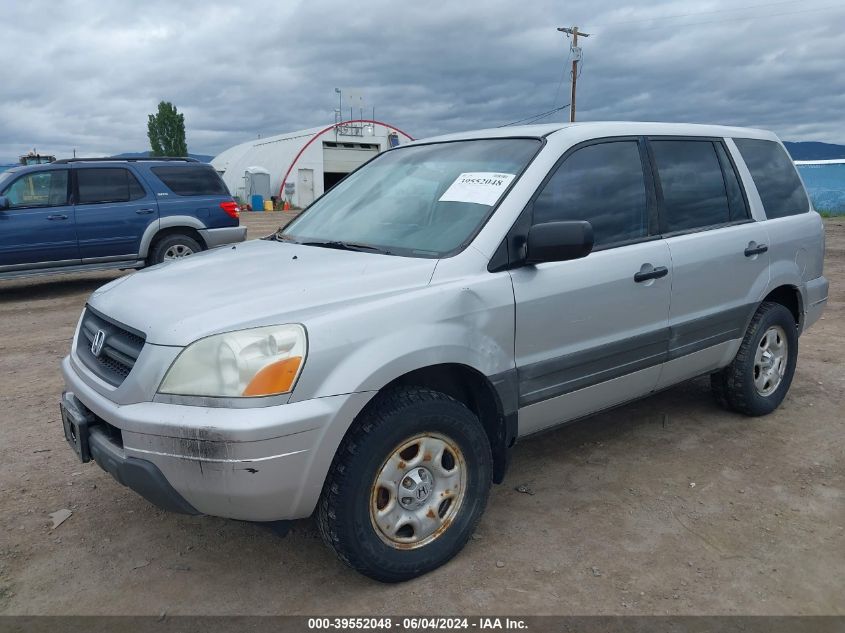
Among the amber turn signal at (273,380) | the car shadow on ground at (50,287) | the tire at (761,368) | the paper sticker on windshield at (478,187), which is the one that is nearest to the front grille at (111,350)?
the amber turn signal at (273,380)

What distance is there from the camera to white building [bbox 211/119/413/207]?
121 feet

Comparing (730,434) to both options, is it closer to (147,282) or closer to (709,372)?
(709,372)

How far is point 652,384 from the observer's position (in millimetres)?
3705

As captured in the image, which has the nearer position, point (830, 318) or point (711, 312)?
point (711, 312)

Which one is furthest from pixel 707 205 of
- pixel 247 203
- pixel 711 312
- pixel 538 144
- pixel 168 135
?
pixel 168 135

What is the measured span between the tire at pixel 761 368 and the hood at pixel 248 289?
247 centimetres

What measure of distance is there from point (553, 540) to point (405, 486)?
816mm

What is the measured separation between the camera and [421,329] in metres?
2.61

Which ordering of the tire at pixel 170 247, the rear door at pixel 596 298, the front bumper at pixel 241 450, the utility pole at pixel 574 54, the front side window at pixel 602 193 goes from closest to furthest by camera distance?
1. the front bumper at pixel 241 450
2. the rear door at pixel 596 298
3. the front side window at pixel 602 193
4. the tire at pixel 170 247
5. the utility pole at pixel 574 54

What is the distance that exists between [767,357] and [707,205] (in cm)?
117

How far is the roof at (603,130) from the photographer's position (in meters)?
3.44

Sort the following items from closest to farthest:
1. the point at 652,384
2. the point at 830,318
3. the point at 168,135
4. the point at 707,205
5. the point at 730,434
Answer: the point at 652,384, the point at 707,205, the point at 730,434, the point at 830,318, the point at 168,135

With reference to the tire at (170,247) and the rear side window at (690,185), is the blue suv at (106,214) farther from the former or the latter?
the rear side window at (690,185)

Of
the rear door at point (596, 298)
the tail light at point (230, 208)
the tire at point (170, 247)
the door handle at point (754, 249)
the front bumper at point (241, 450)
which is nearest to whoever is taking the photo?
the front bumper at point (241, 450)
